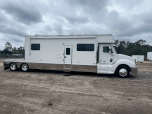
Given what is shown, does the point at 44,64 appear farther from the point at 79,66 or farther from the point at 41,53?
the point at 79,66

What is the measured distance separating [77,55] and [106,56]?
2.34m

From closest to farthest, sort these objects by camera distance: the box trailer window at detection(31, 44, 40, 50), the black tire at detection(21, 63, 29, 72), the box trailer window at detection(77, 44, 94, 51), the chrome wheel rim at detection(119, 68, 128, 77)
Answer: the chrome wheel rim at detection(119, 68, 128, 77)
the box trailer window at detection(77, 44, 94, 51)
the box trailer window at detection(31, 44, 40, 50)
the black tire at detection(21, 63, 29, 72)

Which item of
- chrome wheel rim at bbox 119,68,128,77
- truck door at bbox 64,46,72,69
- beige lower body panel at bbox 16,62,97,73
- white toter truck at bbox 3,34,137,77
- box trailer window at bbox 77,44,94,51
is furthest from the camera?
truck door at bbox 64,46,72,69

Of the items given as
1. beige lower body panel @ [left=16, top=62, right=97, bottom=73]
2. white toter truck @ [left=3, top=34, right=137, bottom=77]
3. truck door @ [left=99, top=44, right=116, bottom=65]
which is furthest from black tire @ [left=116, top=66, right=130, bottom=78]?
beige lower body panel @ [left=16, top=62, right=97, bottom=73]

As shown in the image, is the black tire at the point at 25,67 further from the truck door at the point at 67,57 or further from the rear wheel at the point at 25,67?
the truck door at the point at 67,57

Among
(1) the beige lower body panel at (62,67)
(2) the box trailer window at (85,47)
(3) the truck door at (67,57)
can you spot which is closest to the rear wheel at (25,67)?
(1) the beige lower body panel at (62,67)

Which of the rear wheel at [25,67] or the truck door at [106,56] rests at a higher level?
the truck door at [106,56]

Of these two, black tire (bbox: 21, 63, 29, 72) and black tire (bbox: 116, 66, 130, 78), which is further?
black tire (bbox: 21, 63, 29, 72)

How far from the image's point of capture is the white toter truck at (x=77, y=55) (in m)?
7.91

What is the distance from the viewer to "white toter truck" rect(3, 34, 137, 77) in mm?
7910

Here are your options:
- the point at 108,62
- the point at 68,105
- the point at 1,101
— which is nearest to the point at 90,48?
the point at 108,62

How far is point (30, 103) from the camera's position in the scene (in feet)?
11.8

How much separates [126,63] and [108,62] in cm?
130

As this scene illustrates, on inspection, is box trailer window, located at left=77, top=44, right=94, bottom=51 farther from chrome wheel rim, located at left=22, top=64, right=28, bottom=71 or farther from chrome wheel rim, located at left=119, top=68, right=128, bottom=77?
chrome wheel rim, located at left=22, top=64, right=28, bottom=71
